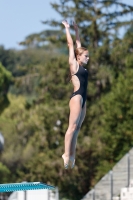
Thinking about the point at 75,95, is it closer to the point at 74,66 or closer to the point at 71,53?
the point at 74,66

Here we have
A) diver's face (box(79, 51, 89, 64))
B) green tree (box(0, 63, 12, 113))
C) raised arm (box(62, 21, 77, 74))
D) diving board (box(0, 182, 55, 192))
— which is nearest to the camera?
diving board (box(0, 182, 55, 192))

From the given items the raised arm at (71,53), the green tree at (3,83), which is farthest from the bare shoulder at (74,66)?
the green tree at (3,83)

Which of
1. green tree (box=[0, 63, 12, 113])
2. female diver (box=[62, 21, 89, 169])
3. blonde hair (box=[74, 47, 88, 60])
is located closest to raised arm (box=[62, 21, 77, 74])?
female diver (box=[62, 21, 89, 169])

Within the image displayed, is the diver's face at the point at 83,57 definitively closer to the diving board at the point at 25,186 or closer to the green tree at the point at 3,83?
the diving board at the point at 25,186

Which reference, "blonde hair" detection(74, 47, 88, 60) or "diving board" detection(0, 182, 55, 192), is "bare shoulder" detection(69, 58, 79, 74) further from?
"diving board" detection(0, 182, 55, 192)

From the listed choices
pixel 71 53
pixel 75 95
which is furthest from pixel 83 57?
pixel 75 95

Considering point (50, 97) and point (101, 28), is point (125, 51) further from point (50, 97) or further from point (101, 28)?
point (50, 97)

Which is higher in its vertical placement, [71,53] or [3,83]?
[3,83]

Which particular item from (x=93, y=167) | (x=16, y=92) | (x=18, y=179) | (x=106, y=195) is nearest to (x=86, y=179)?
(x=93, y=167)

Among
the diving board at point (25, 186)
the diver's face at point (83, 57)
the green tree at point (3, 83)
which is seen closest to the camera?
the diving board at point (25, 186)

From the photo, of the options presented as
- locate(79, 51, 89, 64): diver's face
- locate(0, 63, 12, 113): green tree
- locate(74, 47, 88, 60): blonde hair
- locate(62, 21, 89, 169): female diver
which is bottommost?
locate(62, 21, 89, 169): female diver

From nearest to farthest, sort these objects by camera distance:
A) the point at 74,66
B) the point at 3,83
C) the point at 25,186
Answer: the point at 25,186 < the point at 74,66 < the point at 3,83

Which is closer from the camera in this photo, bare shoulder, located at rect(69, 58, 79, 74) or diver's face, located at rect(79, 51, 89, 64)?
bare shoulder, located at rect(69, 58, 79, 74)

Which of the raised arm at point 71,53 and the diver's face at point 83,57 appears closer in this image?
the raised arm at point 71,53
